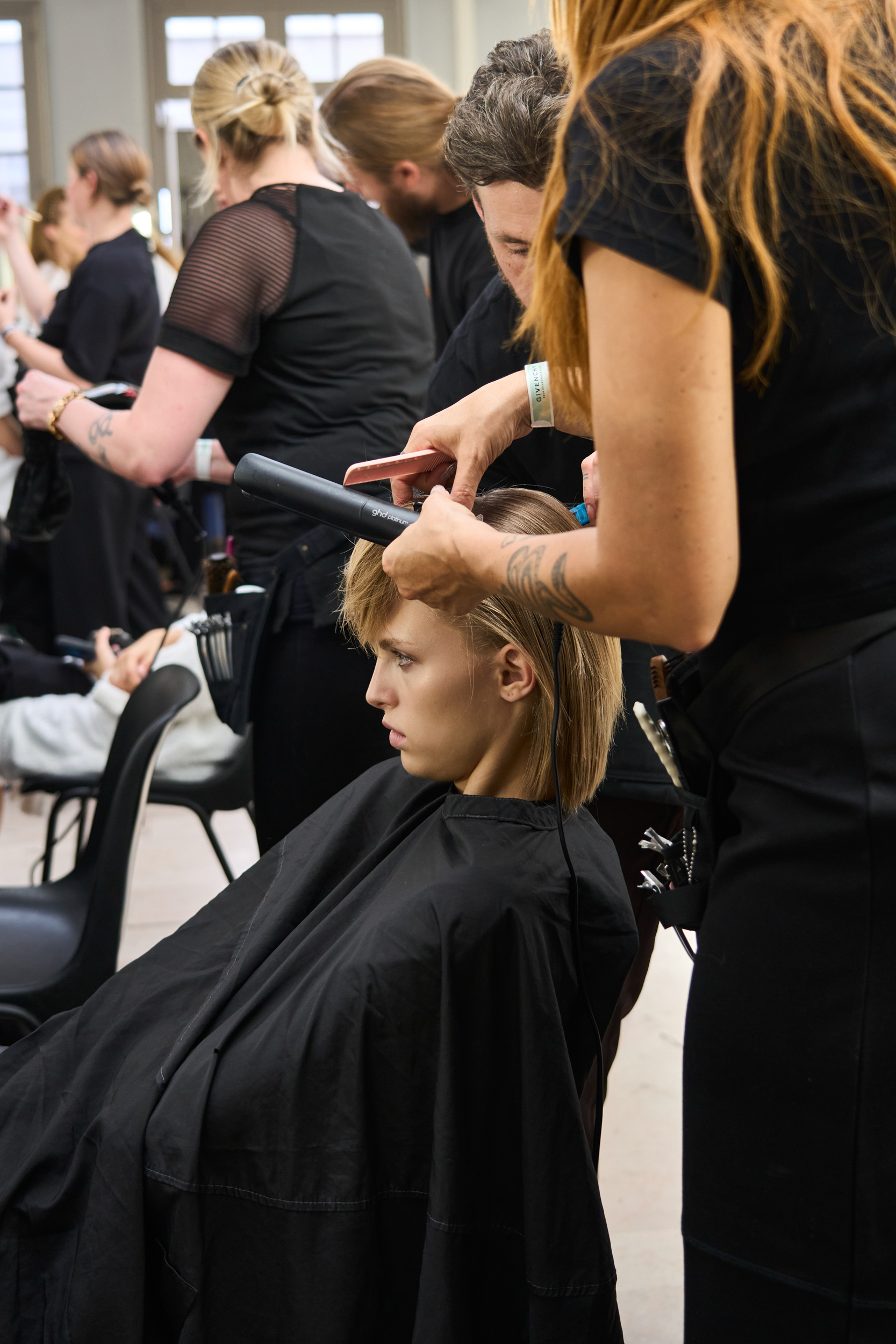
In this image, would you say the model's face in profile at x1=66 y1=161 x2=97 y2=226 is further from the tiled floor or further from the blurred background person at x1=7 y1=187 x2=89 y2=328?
the tiled floor

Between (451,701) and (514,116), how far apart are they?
58 cm

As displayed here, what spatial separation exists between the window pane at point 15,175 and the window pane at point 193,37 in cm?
121

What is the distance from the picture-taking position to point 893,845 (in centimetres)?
75

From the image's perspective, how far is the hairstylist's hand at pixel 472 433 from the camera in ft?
3.64

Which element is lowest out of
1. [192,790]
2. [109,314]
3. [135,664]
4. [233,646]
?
[192,790]

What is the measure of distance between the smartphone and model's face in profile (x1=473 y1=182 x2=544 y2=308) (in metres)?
0.18

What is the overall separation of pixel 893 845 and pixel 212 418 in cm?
136

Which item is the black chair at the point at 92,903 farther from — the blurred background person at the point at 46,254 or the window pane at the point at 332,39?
the window pane at the point at 332,39

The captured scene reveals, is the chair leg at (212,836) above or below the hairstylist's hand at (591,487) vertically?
below

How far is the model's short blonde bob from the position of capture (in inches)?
48.9

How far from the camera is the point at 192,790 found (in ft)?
8.20

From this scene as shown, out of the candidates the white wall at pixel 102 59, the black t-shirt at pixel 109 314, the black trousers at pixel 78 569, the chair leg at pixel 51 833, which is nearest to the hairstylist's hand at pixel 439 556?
the chair leg at pixel 51 833

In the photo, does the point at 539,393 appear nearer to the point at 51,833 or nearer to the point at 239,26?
→ the point at 51,833

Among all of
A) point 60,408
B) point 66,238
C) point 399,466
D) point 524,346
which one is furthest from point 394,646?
point 66,238
